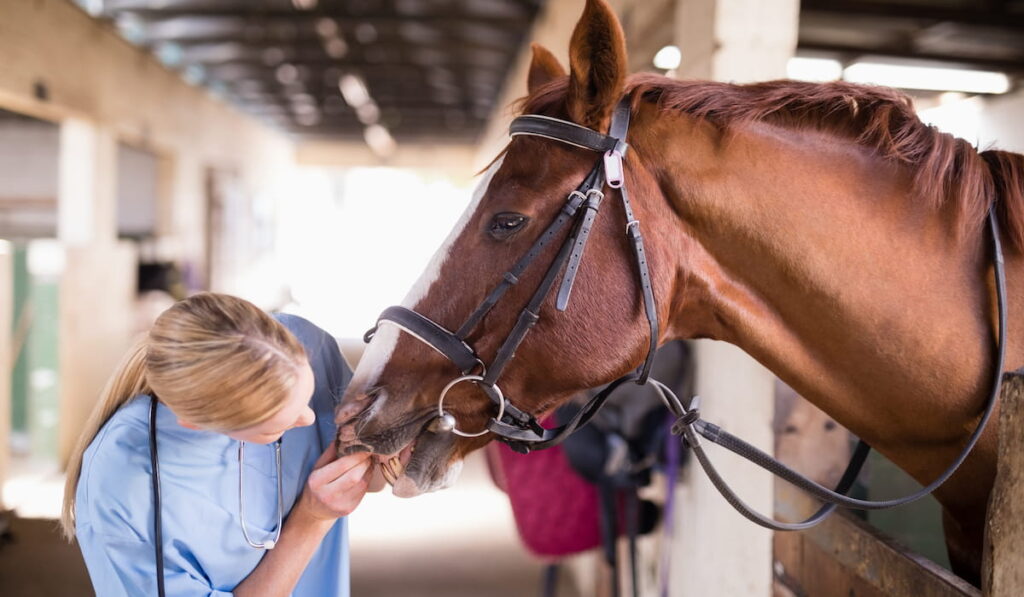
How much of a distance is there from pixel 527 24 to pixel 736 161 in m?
5.71

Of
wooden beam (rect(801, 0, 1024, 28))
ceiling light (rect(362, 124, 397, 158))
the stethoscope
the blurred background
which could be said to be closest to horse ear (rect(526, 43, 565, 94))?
the blurred background

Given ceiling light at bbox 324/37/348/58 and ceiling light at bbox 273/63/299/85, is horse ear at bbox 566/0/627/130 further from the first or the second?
ceiling light at bbox 273/63/299/85

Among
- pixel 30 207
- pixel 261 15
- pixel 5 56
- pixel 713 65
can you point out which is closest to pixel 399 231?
pixel 30 207

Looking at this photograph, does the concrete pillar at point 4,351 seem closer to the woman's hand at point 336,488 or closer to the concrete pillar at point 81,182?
the concrete pillar at point 81,182

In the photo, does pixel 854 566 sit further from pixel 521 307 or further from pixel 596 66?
pixel 596 66

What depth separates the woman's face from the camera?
103cm

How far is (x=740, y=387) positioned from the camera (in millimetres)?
1918

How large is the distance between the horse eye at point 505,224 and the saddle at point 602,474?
1.15 m

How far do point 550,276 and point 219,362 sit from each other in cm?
52

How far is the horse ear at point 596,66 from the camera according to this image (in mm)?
1097

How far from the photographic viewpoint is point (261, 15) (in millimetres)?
6383

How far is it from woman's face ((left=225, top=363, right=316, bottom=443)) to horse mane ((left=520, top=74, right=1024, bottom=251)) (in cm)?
61

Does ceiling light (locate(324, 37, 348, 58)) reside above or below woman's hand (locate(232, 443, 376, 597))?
above

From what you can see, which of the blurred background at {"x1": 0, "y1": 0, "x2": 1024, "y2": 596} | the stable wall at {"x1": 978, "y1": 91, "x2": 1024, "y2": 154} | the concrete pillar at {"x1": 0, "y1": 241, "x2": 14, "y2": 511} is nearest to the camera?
the blurred background at {"x1": 0, "y1": 0, "x2": 1024, "y2": 596}
